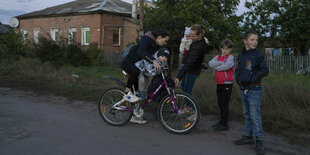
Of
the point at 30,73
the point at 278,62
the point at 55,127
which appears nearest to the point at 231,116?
the point at 55,127

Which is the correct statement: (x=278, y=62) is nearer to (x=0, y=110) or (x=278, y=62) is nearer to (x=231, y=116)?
(x=231, y=116)

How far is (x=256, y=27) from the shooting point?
65.6 ft

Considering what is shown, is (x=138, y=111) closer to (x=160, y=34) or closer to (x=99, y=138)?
(x=99, y=138)

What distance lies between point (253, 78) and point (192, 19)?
15905 mm

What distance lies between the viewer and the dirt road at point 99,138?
365 centimetres

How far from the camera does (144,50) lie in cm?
469

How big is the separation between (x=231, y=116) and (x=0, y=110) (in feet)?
16.9

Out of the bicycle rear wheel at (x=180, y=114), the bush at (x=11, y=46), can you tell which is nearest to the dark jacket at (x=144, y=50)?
the bicycle rear wheel at (x=180, y=114)

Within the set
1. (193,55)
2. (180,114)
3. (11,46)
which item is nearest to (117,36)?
(11,46)

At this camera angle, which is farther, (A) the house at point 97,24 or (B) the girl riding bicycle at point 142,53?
(A) the house at point 97,24

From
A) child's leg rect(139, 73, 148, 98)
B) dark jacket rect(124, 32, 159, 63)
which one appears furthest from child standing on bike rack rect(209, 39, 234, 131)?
child's leg rect(139, 73, 148, 98)

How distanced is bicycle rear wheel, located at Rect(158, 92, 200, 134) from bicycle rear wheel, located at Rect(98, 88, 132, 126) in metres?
0.76

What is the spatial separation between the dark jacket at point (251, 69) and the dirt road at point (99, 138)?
96 centimetres

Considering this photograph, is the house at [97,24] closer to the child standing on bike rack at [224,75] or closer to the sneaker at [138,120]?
the sneaker at [138,120]
